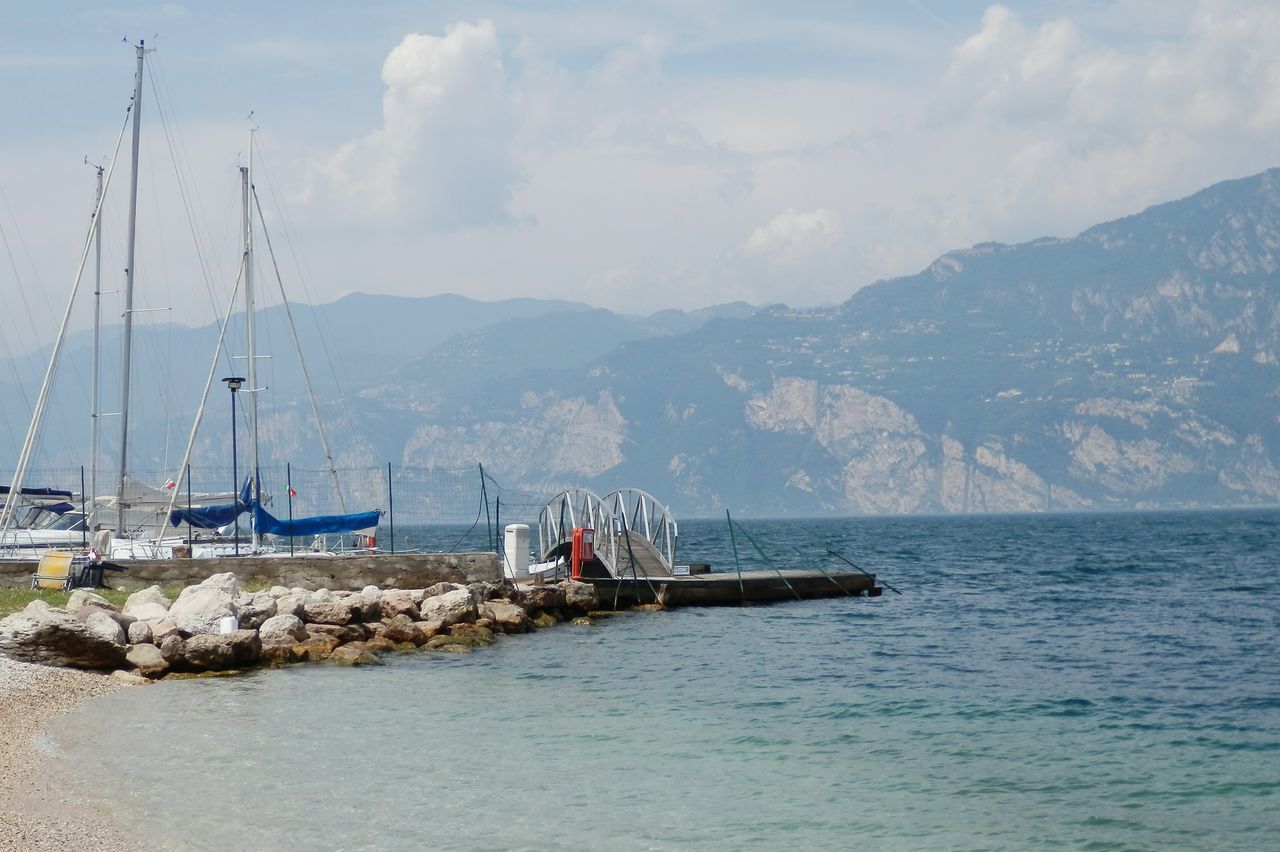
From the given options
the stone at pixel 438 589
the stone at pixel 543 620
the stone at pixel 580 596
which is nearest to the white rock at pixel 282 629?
the stone at pixel 438 589

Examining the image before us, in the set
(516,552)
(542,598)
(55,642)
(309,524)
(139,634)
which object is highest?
(309,524)

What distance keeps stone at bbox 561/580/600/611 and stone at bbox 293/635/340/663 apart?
10.2m

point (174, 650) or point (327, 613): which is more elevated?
point (327, 613)

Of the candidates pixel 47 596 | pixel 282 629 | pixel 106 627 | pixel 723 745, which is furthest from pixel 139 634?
pixel 723 745

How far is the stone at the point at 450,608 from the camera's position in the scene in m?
33.1

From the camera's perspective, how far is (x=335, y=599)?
33.3 m

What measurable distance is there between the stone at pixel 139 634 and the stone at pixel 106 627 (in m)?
0.18

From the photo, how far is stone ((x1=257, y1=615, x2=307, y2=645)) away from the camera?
93.1 feet

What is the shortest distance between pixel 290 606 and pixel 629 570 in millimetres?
14537

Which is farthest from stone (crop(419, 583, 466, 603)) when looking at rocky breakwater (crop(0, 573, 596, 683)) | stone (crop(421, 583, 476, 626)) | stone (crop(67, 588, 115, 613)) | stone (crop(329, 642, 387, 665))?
stone (crop(67, 588, 115, 613))

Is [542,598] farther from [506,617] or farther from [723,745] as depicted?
[723,745]

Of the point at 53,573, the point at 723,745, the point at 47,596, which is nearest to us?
the point at 723,745

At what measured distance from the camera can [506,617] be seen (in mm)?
34812

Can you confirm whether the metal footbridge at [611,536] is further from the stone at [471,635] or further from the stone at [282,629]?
the stone at [282,629]
